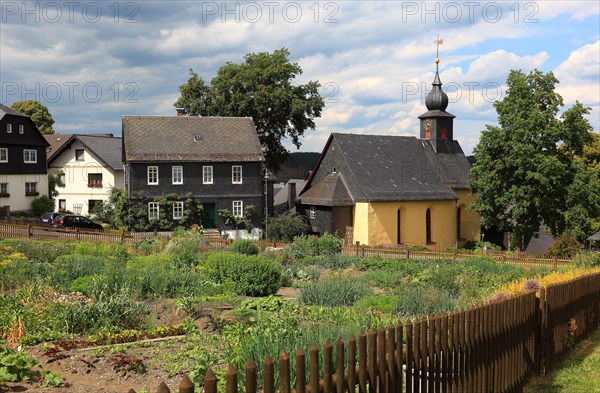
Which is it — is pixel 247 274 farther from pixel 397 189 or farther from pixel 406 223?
pixel 406 223

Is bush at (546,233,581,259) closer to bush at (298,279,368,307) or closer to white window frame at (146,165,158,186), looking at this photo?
bush at (298,279,368,307)

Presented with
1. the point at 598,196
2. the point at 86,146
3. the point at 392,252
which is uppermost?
the point at 86,146

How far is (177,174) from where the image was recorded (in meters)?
40.5

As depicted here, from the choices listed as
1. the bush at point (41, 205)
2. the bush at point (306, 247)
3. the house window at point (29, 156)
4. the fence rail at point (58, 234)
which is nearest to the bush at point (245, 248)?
the bush at point (306, 247)

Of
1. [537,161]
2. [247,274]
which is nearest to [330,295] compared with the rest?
[247,274]

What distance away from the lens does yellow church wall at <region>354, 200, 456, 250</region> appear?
3850cm

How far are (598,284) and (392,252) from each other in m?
15.9

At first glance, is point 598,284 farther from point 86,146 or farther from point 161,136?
point 86,146

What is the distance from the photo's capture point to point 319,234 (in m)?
40.3

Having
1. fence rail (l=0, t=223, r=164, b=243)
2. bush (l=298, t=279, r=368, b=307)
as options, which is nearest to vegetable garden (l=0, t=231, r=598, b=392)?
bush (l=298, t=279, r=368, b=307)

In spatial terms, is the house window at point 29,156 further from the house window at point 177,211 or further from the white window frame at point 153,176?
the house window at point 177,211

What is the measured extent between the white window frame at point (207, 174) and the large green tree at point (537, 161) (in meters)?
17.8

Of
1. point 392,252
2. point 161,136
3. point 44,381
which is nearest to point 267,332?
point 44,381

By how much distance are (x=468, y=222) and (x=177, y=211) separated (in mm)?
22158
